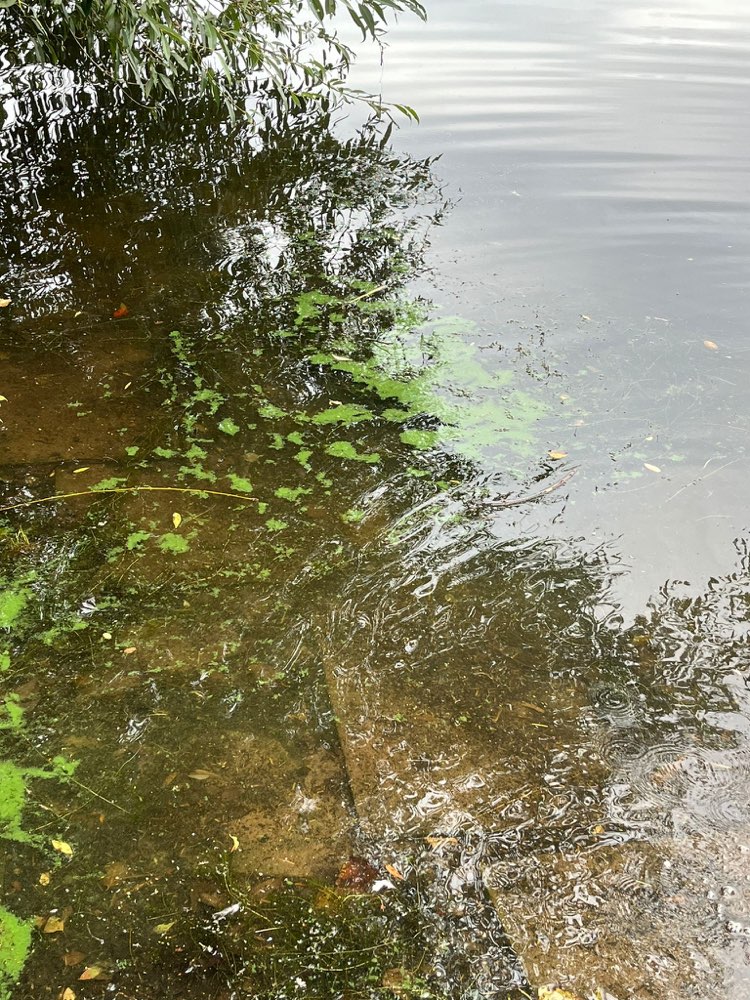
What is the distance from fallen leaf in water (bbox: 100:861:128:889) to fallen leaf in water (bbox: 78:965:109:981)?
19 cm

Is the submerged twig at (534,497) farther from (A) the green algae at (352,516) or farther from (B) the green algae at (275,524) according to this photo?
(B) the green algae at (275,524)

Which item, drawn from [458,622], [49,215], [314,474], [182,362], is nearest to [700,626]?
[458,622]

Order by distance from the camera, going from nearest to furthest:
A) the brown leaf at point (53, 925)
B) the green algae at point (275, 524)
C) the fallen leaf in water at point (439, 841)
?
1. the brown leaf at point (53, 925)
2. the fallen leaf in water at point (439, 841)
3. the green algae at point (275, 524)

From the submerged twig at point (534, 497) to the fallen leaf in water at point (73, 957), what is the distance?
203cm

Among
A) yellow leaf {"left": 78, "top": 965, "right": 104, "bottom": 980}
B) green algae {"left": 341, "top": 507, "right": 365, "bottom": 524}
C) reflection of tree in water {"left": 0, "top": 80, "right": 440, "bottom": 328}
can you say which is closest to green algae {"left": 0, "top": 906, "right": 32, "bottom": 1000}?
yellow leaf {"left": 78, "top": 965, "right": 104, "bottom": 980}

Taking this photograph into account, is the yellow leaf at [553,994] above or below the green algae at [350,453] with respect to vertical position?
below

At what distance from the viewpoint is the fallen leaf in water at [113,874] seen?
2.14 meters

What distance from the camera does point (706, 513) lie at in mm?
3357

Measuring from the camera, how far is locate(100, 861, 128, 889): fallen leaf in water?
2145mm

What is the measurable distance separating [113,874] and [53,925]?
0.17 m

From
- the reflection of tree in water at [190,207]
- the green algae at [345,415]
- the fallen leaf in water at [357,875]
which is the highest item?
the reflection of tree in water at [190,207]

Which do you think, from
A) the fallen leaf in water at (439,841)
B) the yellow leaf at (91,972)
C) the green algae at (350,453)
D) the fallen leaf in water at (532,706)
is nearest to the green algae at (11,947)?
the yellow leaf at (91,972)

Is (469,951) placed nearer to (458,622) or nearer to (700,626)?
(458,622)

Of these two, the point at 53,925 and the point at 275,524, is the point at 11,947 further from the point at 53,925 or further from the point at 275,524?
the point at 275,524
